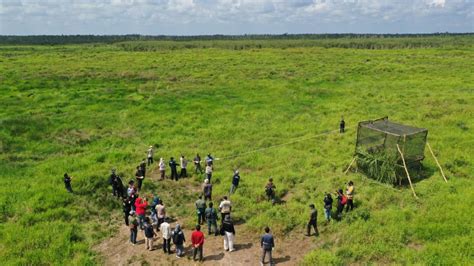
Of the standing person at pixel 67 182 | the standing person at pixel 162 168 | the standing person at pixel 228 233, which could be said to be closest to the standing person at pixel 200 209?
the standing person at pixel 228 233

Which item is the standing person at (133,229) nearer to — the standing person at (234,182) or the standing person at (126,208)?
the standing person at (126,208)

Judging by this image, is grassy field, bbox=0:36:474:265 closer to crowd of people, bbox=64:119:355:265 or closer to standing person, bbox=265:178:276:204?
standing person, bbox=265:178:276:204

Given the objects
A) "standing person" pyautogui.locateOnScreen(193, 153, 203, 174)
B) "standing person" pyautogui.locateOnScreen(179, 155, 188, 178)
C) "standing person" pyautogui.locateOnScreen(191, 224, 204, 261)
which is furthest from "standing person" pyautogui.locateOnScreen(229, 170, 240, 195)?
"standing person" pyautogui.locateOnScreen(191, 224, 204, 261)

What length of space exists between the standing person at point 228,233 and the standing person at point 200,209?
1.97 meters

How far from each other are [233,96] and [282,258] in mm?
32110

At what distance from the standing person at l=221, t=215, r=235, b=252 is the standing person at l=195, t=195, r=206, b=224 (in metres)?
1.97

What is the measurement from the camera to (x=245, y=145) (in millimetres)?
29250

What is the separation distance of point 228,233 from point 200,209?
103 inches

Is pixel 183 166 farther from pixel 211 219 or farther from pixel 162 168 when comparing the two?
pixel 211 219

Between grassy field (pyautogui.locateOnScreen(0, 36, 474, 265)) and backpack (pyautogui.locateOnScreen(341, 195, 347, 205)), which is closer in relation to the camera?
grassy field (pyautogui.locateOnScreen(0, 36, 474, 265))

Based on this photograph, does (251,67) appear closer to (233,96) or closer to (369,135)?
(233,96)

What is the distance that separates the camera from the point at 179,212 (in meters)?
19.6

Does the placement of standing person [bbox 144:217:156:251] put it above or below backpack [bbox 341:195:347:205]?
below

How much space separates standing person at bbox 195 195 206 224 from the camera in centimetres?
1756
